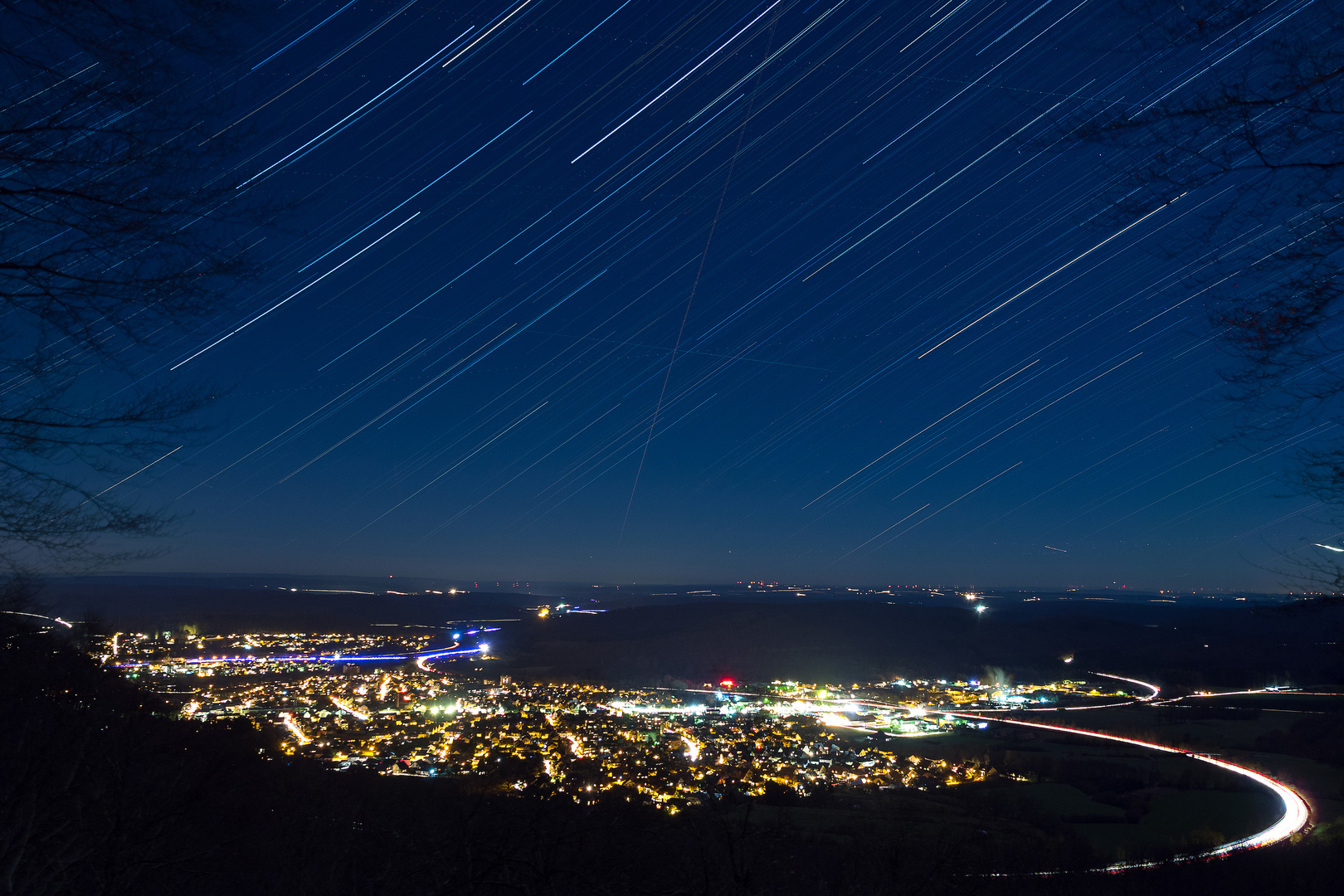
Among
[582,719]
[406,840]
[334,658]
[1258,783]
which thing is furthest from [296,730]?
[334,658]

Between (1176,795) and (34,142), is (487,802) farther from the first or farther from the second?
(1176,795)

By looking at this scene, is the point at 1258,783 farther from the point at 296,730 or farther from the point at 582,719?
the point at 296,730

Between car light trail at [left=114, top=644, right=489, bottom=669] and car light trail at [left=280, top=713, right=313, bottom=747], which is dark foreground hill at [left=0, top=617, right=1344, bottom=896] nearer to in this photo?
→ car light trail at [left=280, top=713, right=313, bottom=747]

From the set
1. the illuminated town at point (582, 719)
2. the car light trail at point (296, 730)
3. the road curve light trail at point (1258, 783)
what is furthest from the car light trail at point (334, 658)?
the road curve light trail at point (1258, 783)

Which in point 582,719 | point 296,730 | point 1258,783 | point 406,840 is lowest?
point 1258,783

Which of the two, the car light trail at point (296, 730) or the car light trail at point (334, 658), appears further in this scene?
Result: the car light trail at point (334, 658)

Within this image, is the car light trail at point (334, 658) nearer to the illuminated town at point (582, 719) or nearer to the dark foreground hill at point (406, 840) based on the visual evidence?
the illuminated town at point (582, 719)

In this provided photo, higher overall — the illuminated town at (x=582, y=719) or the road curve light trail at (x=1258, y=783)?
the illuminated town at (x=582, y=719)

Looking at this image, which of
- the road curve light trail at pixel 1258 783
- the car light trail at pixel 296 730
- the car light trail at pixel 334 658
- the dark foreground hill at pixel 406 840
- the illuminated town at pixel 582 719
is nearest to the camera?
the dark foreground hill at pixel 406 840
